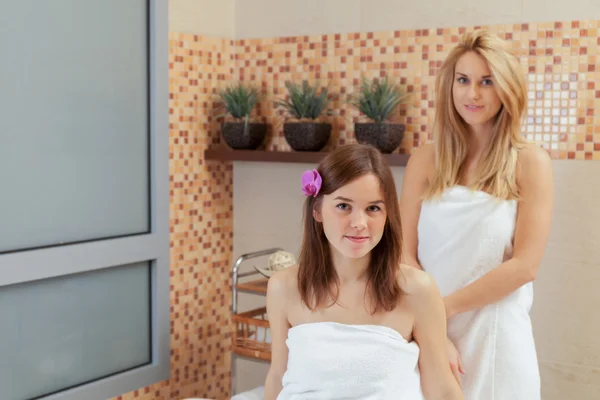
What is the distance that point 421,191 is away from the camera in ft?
7.33

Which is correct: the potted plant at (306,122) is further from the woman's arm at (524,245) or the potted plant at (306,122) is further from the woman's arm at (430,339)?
the woman's arm at (430,339)

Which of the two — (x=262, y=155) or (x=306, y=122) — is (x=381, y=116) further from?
(x=262, y=155)

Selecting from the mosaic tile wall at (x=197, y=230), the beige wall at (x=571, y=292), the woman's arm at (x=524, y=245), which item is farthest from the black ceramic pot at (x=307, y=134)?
the woman's arm at (x=524, y=245)

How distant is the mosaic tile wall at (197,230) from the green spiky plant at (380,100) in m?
0.67

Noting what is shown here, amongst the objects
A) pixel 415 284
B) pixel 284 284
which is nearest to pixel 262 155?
pixel 284 284

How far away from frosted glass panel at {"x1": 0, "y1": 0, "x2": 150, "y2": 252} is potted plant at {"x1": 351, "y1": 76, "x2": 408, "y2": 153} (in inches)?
31.3

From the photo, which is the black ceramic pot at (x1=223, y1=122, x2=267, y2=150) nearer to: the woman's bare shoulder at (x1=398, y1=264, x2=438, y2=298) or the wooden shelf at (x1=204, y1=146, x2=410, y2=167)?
the wooden shelf at (x1=204, y1=146, x2=410, y2=167)

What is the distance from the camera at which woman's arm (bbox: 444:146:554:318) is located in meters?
2.04

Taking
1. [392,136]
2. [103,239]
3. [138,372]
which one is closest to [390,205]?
[392,136]

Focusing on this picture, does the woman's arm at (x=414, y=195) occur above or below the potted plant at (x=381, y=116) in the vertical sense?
below

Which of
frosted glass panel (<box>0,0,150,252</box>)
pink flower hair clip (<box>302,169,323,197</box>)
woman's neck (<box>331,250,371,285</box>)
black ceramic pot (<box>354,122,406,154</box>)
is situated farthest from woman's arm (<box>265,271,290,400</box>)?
black ceramic pot (<box>354,122,406,154</box>)

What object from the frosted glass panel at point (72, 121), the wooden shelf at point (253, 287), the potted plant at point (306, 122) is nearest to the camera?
the frosted glass panel at point (72, 121)

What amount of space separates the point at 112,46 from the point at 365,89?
0.89 meters

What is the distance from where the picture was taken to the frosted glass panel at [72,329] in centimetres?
257
